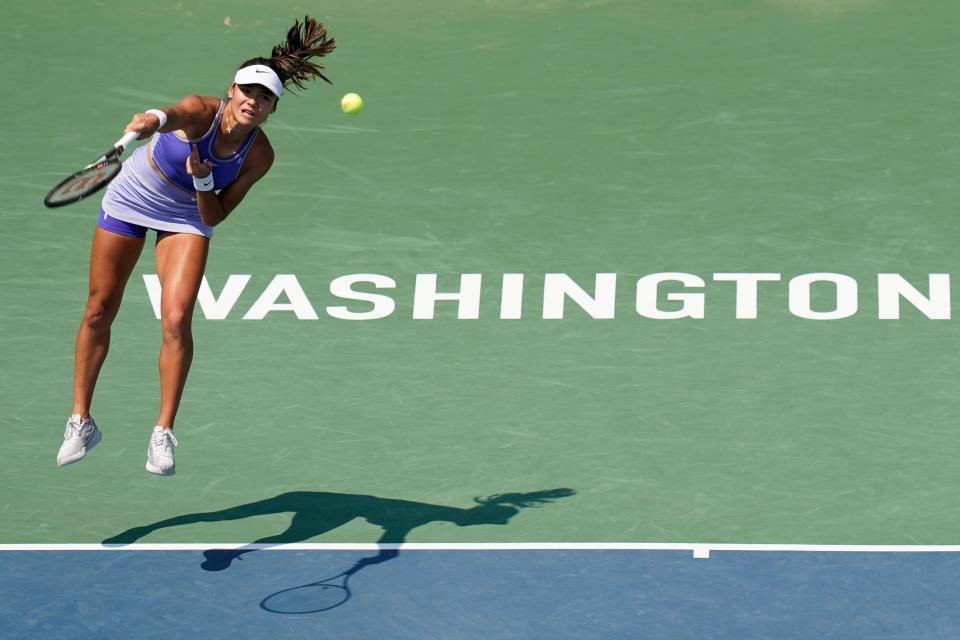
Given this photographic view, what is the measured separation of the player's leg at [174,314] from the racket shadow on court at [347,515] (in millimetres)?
861

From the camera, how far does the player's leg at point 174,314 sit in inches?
380

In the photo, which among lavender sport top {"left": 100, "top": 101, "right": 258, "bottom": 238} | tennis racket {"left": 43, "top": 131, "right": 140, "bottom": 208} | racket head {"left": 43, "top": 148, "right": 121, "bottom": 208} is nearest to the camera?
Answer: tennis racket {"left": 43, "top": 131, "right": 140, "bottom": 208}

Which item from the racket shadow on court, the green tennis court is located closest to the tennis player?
the racket shadow on court

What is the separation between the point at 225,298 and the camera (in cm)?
1335

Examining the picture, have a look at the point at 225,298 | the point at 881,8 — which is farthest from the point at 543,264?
the point at 881,8

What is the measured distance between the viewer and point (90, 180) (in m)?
9.16

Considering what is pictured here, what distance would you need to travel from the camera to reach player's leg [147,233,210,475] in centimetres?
966

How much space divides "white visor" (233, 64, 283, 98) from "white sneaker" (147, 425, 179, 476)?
1897 millimetres

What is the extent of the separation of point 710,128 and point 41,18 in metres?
6.54

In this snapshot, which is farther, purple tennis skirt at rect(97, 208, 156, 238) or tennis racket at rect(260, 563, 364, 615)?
purple tennis skirt at rect(97, 208, 156, 238)

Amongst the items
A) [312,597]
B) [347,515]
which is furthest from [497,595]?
[347,515]

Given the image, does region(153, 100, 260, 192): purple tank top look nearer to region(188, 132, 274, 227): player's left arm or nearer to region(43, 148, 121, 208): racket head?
region(188, 132, 274, 227): player's left arm

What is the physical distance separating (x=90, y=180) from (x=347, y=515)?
268 centimetres

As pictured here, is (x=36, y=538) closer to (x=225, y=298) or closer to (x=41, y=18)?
(x=225, y=298)
